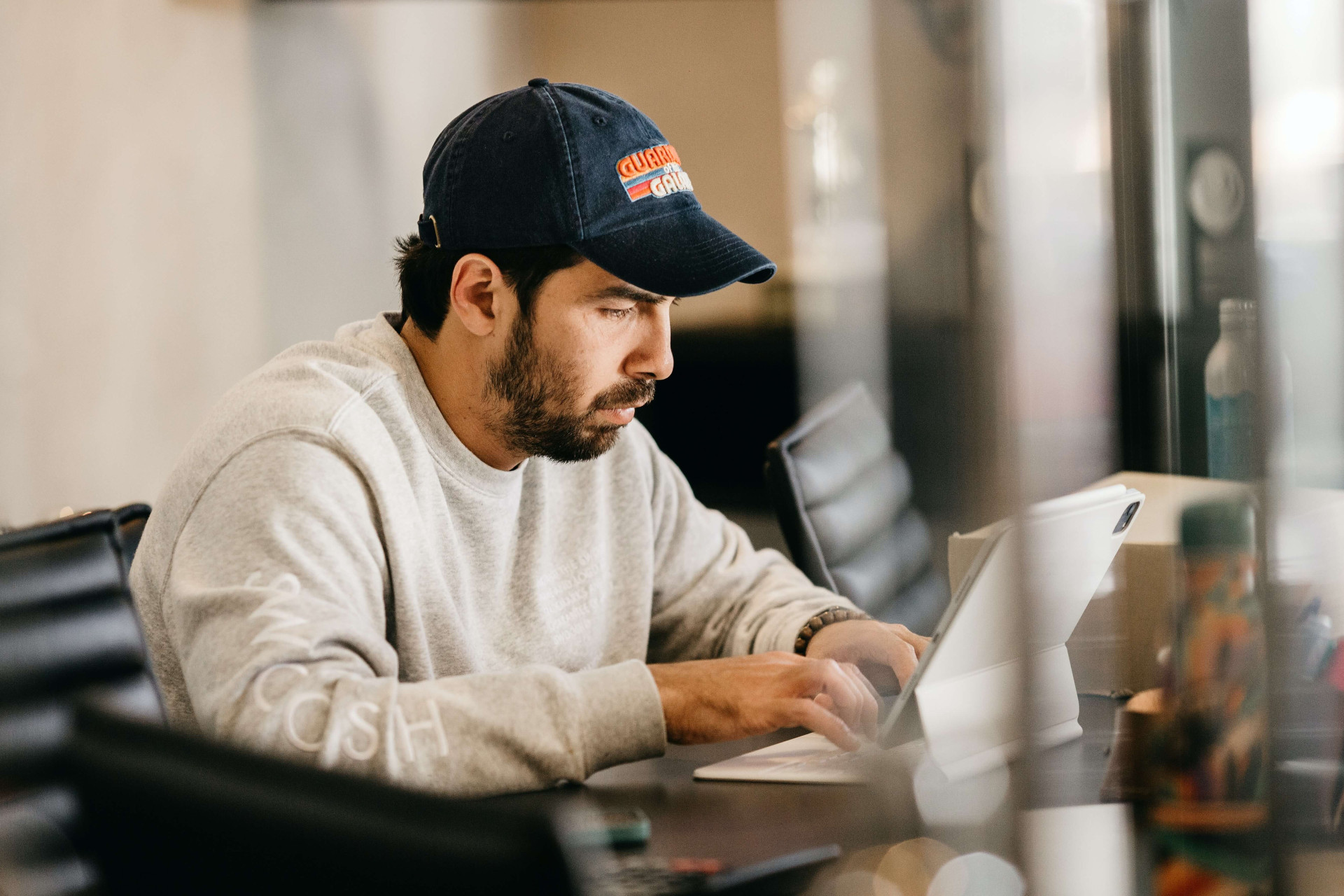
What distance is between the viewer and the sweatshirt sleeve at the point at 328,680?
0.85 m

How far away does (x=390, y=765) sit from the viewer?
850 mm

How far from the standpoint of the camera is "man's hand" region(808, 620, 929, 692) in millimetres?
1103

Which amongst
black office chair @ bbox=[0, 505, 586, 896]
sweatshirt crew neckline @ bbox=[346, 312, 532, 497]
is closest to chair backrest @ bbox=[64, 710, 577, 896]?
black office chair @ bbox=[0, 505, 586, 896]

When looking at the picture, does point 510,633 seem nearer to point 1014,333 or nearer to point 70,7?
point 1014,333

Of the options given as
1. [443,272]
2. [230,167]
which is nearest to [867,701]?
[443,272]

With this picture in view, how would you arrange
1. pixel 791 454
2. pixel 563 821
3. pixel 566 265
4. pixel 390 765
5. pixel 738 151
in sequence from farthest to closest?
1. pixel 738 151
2. pixel 791 454
3. pixel 566 265
4. pixel 390 765
5. pixel 563 821

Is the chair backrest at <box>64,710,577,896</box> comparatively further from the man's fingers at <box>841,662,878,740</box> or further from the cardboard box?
the man's fingers at <box>841,662,878,740</box>

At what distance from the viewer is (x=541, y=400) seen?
1.22m

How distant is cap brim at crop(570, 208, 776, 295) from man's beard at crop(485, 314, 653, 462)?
0.42ft

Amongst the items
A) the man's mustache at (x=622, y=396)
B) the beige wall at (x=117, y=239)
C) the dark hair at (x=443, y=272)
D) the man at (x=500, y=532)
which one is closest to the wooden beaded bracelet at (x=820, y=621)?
the man at (x=500, y=532)

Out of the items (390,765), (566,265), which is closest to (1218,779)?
(390,765)

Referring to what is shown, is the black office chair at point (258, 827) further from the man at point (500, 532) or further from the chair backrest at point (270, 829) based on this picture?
the man at point (500, 532)

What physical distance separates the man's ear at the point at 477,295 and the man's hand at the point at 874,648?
0.48 meters

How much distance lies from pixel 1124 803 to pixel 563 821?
0.65ft
